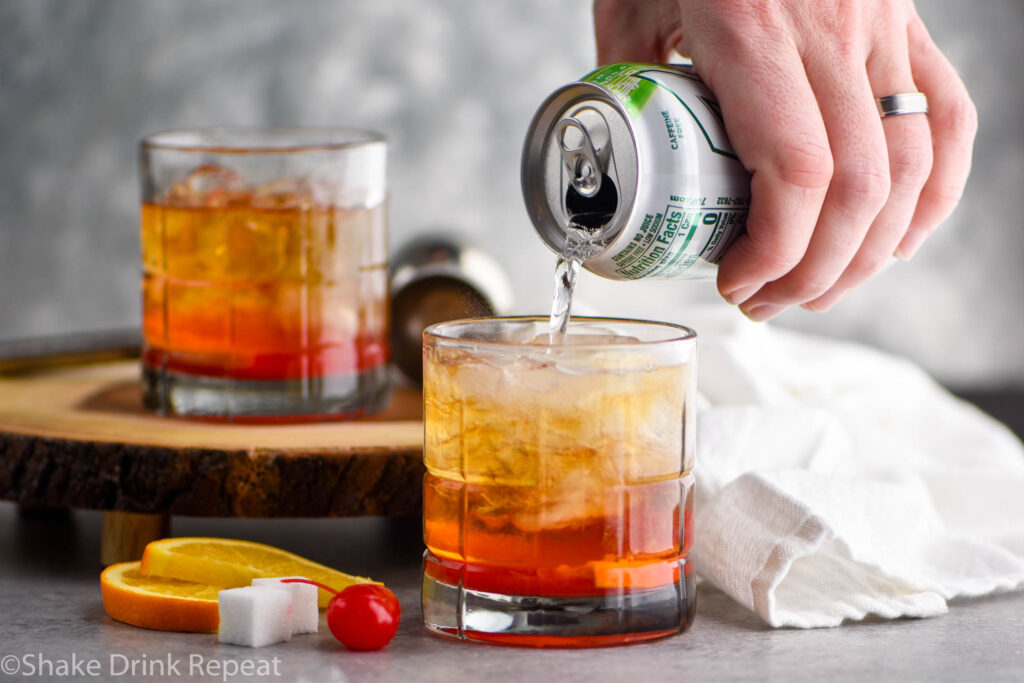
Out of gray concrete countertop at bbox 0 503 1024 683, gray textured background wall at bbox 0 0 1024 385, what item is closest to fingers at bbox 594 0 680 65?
gray concrete countertop at bbox 0 503 1024 683

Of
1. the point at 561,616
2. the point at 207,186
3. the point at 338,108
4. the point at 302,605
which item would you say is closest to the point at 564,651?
the point at 561,616

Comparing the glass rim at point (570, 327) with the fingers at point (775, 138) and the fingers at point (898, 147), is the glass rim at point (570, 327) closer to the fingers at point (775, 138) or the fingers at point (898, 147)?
the fingers at point (775, 138)

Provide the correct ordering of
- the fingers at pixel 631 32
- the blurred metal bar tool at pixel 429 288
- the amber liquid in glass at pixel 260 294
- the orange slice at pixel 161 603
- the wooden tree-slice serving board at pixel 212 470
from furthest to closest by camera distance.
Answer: the blurred metal bar tool at pixel 429 288, the fingers at pixel 631 32, the amber liquid in glass at pixel 260 294, the wooden tree-slice serving board at pixel 212 470, the orange slice at pixel 161 603

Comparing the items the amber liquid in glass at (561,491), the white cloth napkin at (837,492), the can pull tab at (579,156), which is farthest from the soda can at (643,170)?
the white cloth napkin at (837,492)

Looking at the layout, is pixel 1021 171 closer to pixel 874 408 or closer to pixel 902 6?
pixel 874 408

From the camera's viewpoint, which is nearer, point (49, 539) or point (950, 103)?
point (950, 103)

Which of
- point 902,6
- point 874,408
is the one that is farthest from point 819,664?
point 874,408

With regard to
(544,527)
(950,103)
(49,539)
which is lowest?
(49,539)
